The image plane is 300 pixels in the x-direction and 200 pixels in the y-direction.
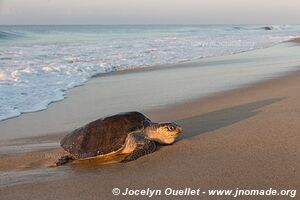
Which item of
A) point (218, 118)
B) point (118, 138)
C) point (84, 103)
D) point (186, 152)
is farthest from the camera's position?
point (84, 103)

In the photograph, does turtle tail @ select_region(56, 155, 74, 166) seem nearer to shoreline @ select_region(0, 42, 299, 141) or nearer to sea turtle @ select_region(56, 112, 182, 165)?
sea turtle @ select_region(56, 112, 182, 165)

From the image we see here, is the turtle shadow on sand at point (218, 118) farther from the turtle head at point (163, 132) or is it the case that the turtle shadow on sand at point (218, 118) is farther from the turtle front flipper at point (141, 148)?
the turtle front flipper at point (141, 148)

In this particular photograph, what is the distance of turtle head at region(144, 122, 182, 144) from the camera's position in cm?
488

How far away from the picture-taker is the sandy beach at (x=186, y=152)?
3.73 meters

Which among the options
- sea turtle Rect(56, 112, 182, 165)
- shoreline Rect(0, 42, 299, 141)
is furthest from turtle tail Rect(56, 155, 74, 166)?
shoreline Rect(0, 42, 299, 141)

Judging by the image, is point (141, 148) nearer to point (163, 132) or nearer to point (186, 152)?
point (163, 132)

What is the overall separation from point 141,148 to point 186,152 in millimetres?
477

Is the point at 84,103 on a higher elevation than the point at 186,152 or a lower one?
lower

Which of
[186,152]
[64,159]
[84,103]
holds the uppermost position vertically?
[186,152]

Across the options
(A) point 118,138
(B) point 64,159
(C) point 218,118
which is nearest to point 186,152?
(A) point 118,138

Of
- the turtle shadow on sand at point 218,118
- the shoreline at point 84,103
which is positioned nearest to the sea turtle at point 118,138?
the turtle shadow on sand at point 218,118

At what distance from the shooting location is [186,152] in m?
4.61

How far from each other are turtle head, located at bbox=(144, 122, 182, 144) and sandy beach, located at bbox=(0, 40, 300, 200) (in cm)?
12

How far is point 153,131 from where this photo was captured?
4934mm
